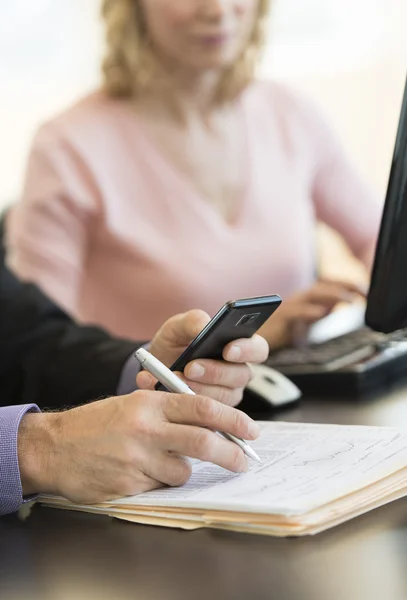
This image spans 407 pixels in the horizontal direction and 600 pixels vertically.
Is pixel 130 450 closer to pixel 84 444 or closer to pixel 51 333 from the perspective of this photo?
pixel 84 444

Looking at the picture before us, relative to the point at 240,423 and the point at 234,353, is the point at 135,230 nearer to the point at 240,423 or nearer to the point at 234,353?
the point at 234,353

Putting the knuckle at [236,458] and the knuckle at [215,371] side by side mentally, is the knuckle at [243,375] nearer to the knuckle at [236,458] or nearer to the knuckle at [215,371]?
the knuckle at [215,371]

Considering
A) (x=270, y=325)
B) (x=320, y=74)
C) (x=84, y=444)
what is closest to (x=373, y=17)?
(x=320, y=74)

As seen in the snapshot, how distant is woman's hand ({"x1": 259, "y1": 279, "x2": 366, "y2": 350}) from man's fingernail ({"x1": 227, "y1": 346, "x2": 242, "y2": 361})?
0.63m

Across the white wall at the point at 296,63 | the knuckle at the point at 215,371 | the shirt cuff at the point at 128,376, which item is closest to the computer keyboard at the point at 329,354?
the shirt cuff at the point at 128,376

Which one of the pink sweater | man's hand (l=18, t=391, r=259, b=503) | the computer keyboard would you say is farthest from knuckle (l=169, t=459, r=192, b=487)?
the pink sweater

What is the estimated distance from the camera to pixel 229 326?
784 millimetres

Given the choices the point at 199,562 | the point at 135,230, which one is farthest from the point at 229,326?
the point at 135,230

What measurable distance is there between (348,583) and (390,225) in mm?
409

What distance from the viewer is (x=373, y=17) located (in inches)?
140

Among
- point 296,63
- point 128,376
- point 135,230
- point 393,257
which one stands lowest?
point 296,63

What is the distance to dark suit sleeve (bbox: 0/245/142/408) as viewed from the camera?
3.83 ft

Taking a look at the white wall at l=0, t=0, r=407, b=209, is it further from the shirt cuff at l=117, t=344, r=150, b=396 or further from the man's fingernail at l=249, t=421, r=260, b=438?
the man's fingernail at l=249, t=421, r=260, b=438

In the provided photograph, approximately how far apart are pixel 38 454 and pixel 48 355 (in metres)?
0.50
